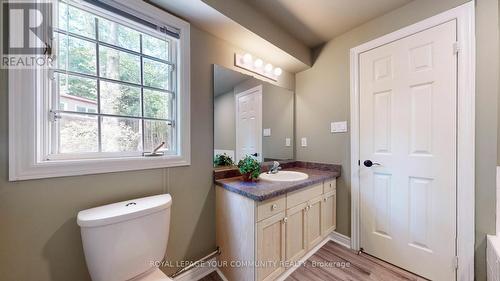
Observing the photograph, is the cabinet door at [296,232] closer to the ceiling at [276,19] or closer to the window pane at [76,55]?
the ceiling at [276,19]

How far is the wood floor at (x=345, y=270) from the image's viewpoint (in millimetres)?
1520

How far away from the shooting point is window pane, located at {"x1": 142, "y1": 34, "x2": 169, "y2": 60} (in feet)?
4.53

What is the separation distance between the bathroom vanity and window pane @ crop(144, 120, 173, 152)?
55cm

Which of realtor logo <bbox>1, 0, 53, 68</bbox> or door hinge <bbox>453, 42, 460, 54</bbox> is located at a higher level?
door hinge <bbox>453, 42, 460, 54</bbox>

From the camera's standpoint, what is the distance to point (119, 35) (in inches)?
49.7

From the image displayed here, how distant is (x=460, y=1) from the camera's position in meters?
1.34

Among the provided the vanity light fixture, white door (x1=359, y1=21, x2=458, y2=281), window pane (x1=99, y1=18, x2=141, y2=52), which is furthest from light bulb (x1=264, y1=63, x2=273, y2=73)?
window pane (x1=99, y1=18, x2=141, y2=52)

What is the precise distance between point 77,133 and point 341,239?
8.29 ft

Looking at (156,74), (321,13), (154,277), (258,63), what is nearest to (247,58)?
(258,63)

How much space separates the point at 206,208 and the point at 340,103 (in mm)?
1767

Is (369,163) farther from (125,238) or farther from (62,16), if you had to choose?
(62,16)

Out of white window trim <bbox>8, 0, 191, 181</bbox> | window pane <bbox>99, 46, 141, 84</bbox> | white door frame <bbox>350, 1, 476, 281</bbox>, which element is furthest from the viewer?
white door frame <bbox>350, 1, 476, 281</bbox>

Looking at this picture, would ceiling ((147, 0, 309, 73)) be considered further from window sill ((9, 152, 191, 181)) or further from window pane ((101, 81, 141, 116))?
window sill ((9, 152, 191, 181))

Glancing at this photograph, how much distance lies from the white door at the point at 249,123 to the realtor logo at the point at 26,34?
51.9 inches
